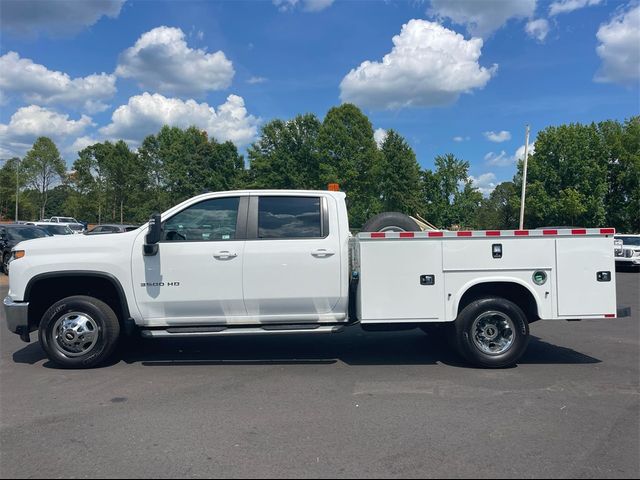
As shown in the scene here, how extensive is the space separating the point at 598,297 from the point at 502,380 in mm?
1579

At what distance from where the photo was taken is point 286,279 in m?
5.97

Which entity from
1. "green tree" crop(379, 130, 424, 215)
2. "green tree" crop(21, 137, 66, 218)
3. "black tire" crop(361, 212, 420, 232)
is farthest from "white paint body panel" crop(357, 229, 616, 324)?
"green tree" crop(21, 137, 66, 218)

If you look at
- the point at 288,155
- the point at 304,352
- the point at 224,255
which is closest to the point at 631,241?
the point at 304,352

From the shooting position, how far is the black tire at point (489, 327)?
604cm

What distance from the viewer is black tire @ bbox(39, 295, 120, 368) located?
595 centimetres

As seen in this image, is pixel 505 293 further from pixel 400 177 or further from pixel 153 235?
pixel 400 177

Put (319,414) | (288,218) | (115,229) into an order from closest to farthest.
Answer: (319,414), (288,218), (115,229)

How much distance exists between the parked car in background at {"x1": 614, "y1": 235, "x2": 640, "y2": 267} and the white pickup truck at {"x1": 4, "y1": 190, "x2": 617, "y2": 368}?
1717 centimetres

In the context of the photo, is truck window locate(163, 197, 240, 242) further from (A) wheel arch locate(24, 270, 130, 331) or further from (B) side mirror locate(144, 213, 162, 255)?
(A) wheel arch locate(24, 270, 130, 331)

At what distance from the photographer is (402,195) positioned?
4347 cm

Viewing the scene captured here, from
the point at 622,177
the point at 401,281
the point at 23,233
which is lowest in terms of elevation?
the point at 401,281

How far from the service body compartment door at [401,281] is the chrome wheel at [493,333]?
52 centimetres

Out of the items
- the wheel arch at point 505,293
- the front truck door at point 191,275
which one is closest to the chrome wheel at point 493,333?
the wheel arch at point 505,293

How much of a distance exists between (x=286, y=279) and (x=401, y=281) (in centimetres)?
134
